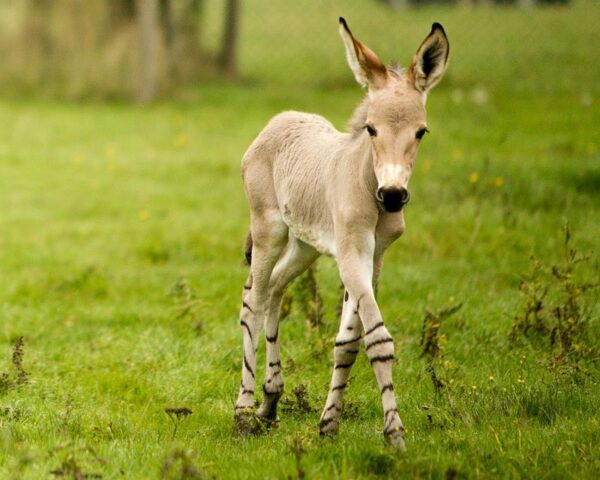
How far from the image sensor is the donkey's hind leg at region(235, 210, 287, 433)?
5.98 m

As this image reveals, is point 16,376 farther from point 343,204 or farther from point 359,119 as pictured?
point 359,119

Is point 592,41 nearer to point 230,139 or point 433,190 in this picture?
point 230,139

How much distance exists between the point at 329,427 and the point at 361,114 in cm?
167

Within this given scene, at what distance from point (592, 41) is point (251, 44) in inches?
339

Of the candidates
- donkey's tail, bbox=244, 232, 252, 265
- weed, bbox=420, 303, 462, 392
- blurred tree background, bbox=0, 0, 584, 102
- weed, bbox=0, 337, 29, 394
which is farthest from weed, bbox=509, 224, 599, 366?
blurred tree background, bbox=0, 0, 584, 102

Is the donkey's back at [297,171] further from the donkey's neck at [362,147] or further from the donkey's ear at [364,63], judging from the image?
the donkey's ear at [364,63]

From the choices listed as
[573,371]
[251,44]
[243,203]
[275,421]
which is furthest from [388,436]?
[251,44]

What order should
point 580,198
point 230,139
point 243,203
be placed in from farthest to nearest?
point 230,139, point 243,203, point 580,198

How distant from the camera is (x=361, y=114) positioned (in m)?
5.50

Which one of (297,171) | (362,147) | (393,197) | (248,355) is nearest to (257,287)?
(248,355)

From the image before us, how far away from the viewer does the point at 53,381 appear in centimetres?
693

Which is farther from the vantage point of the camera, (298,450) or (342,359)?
(342,359)

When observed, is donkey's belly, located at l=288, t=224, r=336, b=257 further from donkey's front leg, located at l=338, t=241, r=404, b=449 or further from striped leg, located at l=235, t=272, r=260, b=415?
striped leg, located at l=235, t=272, r=260, b=415

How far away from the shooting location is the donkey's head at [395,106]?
15.8 feet
